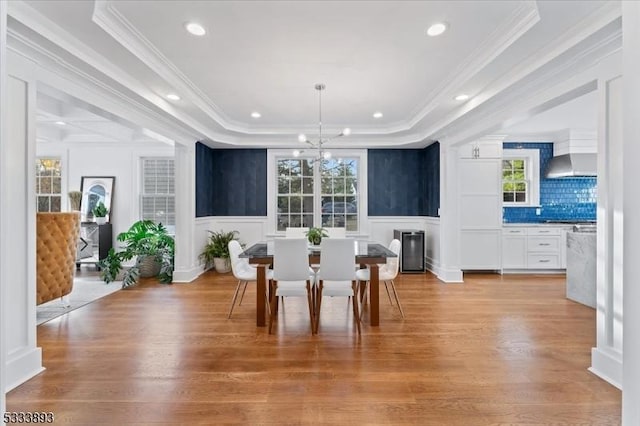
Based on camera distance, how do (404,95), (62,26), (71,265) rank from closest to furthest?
(62,26) → (71,265) → (404,95)

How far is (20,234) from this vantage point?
7.53 ft

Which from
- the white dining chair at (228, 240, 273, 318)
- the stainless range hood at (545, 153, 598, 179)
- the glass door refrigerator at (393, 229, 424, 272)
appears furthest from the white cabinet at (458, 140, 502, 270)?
the white dining chair at (228, 240, 273, 318)

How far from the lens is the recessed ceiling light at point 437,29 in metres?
2.54

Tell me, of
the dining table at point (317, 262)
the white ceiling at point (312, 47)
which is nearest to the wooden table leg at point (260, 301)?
the dining table at point (317, 262)

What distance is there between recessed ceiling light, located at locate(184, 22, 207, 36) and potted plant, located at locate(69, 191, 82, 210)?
5657 millimetres

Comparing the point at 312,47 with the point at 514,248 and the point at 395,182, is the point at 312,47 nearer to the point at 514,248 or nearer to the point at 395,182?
the point at 395,182

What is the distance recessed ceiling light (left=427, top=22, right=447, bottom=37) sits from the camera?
8.35 ft

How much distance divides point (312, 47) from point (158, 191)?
5.36m

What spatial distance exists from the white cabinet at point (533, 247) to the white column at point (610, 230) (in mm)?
3720

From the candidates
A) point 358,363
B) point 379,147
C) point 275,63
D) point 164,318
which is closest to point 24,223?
point 164,318

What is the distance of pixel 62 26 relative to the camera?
2.30m

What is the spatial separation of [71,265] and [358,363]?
361cm

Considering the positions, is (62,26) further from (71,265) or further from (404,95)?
(404,95)

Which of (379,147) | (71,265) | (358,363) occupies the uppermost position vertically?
(379,147)
